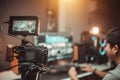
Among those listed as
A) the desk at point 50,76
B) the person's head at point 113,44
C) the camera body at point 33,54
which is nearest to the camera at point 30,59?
the camera body at point 33,54

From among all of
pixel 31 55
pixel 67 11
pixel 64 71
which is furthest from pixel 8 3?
pixel 67 11

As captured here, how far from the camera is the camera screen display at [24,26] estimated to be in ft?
5.38

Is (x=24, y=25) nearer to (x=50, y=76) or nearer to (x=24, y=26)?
(x=24, y=26)

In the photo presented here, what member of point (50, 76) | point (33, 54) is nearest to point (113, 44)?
point (33, 54)

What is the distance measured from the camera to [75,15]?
138 inches

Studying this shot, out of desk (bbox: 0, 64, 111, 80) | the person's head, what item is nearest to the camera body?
desk (bbox: 0, 64, 111, 80)

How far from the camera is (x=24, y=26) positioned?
166 centimetres

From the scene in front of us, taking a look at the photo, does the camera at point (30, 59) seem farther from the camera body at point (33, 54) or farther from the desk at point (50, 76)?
the desk at point (50, 76)

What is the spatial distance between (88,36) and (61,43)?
59 centimetres

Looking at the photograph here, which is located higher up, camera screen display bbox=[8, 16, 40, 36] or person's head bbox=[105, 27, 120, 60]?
camera screen display bbox=[8, 16, 40, 36]

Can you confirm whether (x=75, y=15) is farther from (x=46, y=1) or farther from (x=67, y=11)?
(x=46, y=1)

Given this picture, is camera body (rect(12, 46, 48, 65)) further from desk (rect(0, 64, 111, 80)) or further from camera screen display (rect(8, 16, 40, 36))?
desk (rect(0, 64, 111, 80))

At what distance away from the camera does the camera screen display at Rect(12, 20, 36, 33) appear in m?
1.64

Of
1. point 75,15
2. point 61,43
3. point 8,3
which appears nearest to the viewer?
point 8,3
